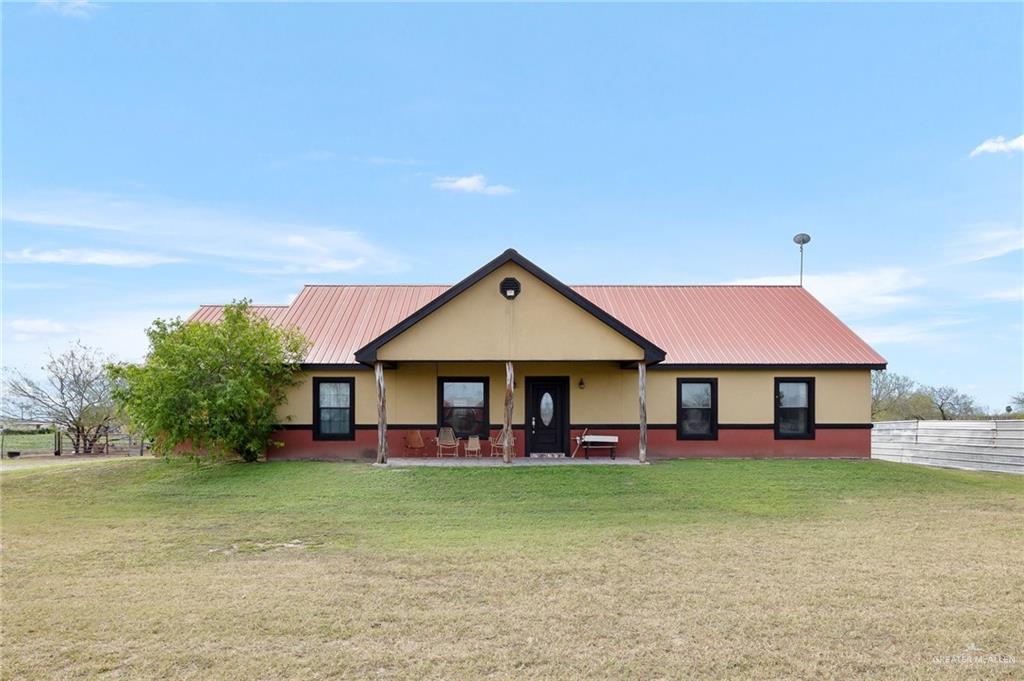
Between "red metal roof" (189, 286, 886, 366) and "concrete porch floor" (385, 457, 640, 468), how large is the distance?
9.92ft

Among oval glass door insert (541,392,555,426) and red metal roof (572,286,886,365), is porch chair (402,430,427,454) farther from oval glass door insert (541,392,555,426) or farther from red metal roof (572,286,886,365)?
red metal roof (572,286,886,365)

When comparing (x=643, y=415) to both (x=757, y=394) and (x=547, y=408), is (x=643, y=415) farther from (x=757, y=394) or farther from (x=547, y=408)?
(x=757, y=394)

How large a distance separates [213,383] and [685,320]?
497 inches

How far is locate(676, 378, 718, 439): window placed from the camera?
18.6m

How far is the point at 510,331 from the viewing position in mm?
16562

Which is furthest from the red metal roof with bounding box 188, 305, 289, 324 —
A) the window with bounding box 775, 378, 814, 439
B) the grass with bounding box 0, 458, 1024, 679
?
the window with bounding box 775, 378, 814, 439

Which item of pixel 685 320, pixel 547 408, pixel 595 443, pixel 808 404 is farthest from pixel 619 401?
pixel 808 404

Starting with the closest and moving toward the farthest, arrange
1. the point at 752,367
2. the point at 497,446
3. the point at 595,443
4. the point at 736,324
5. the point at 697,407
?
the point at 595,443 < the point at 497,446 < the point at 752,367 < the point at 697,407 < the point at 736,324

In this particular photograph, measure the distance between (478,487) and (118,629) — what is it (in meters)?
8.34

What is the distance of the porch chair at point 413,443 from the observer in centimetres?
1800

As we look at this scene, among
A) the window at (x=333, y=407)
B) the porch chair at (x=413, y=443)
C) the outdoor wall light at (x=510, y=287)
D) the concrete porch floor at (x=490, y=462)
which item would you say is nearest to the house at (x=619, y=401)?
the window at (x=333, y=407)

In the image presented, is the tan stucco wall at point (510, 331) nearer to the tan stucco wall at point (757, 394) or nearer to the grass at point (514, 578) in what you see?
the tan stucco wall at point (757, 394)

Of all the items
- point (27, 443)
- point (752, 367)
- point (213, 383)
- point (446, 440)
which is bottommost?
point (27, 443)

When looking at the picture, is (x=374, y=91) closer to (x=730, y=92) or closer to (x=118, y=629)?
(x=730, y=92)
